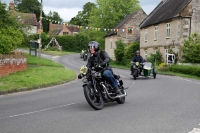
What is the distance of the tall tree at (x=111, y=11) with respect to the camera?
61.0m

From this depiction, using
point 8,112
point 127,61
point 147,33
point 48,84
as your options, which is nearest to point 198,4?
point 147,33

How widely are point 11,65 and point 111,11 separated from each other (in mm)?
46638

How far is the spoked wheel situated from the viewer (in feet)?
27.3

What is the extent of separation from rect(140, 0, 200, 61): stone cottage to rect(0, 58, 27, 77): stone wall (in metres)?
19.6

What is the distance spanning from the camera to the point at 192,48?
30.6 metres

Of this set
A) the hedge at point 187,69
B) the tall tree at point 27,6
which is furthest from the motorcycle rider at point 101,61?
the tall tree at point 27,6

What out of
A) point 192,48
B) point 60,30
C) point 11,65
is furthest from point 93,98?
point 60,30

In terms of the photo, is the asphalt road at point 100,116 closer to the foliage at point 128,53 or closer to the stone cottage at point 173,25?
the stone cottage at point 173,25

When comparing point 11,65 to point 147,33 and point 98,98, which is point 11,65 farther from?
point 147,33

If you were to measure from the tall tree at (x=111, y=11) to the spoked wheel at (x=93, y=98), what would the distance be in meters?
52.9

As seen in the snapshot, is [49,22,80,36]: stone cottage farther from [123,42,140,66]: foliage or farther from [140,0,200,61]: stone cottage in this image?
[140,0,200,61]: stone cottage

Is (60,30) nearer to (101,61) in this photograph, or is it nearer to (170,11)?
(170,11)

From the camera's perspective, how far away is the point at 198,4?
110 ft

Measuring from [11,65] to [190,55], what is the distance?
63.5 ft
